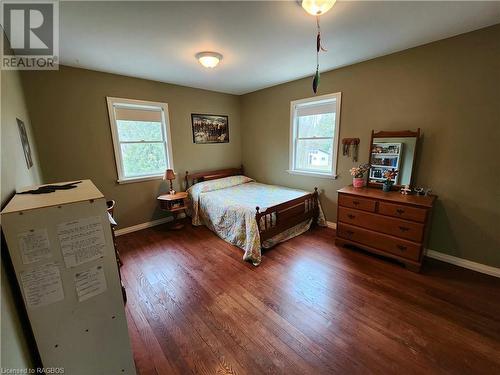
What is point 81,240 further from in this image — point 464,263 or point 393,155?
point 464,263

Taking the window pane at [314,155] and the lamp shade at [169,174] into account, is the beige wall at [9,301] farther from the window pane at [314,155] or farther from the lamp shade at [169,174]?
the window pane at [314,155]

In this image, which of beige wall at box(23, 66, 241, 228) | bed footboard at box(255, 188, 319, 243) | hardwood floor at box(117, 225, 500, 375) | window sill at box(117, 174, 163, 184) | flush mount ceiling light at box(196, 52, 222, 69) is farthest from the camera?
window sill at box(117, 174, 163, 184)

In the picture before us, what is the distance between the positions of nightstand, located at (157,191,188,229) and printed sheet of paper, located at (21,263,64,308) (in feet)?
8.12

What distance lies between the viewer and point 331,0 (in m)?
1.41

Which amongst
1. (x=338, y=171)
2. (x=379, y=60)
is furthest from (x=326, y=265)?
(x=379, y=60)

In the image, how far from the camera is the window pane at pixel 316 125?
334 centimetres

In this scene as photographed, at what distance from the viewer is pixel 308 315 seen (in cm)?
179

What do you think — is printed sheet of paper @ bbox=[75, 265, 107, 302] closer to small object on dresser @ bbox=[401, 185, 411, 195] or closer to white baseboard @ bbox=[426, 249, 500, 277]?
small object on dresser @ bbox=[401, 185, 411, 195]

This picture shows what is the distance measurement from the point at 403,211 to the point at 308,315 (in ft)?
5.04

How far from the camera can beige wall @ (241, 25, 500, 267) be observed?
2102mm

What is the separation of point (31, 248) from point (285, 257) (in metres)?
2.34

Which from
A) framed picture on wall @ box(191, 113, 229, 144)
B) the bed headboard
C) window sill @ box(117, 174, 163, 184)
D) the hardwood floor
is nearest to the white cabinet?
the hardwood floor

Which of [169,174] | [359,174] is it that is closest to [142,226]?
[169,174]

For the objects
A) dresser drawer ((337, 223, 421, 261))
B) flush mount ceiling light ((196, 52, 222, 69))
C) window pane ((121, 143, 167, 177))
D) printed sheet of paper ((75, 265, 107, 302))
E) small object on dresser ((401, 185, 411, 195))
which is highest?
flush mount ceiling light ((196, 52, 222, 69))
